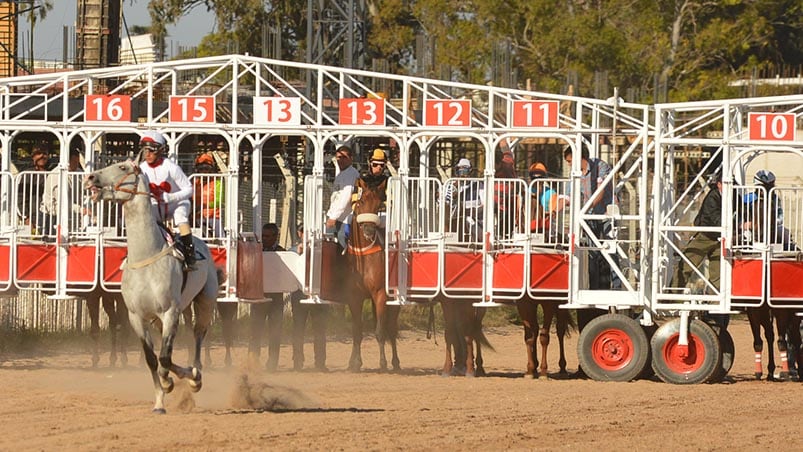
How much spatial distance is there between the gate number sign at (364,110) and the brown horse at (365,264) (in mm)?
648

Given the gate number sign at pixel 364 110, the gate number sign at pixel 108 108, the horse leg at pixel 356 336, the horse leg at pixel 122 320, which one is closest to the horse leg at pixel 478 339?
the horse leg at pixel 356 336

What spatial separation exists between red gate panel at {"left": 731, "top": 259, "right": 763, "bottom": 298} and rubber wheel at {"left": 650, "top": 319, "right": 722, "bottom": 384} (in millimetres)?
536

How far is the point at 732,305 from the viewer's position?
17.1 m

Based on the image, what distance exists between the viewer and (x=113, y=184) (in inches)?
524

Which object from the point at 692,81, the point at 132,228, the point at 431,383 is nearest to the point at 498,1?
the point at 692,81

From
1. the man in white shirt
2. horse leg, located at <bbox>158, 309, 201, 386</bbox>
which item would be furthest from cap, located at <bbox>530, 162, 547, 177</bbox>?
horse leg, located at <bbox>158, 309, 201, 386</bbox>

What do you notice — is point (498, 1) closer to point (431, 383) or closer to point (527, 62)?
point (527, 62)

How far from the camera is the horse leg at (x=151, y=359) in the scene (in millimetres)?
13188

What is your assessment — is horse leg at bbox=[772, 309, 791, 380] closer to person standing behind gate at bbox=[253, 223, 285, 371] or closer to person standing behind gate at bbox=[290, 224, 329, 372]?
person standing behind gate at bbox=[290, 224, 329, 372]

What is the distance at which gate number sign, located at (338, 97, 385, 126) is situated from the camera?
1761 centimetres

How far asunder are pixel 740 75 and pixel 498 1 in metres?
8.27

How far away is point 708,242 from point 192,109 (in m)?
5.86

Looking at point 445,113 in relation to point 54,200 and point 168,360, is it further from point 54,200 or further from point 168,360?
point 168,360

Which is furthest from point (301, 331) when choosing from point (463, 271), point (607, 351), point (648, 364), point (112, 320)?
point (648, 364)
